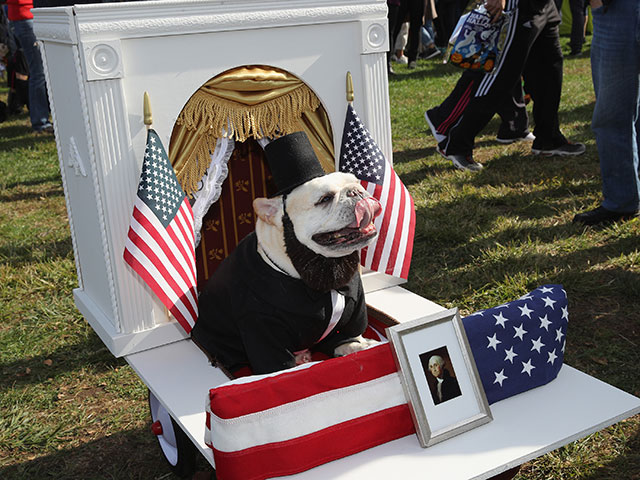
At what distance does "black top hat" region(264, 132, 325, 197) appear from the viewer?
7.35ft

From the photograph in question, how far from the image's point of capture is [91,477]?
8.41 ft

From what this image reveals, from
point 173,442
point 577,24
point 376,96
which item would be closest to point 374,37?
point 376,96

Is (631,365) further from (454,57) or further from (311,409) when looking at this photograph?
(454,57)

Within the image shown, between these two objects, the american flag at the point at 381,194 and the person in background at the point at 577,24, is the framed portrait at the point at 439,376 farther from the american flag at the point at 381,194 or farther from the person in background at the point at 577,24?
the person in background at the point at 577,24

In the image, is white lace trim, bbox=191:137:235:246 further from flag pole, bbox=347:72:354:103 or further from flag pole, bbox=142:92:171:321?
flag pole, bbox=347:72:354:103

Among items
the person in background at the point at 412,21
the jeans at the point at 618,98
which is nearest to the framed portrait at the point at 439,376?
the jeans at the point at 618,98

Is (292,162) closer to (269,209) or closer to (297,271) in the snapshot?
(269,209)

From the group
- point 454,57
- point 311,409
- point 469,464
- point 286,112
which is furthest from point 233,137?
point 454,57

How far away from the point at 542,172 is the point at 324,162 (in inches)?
116

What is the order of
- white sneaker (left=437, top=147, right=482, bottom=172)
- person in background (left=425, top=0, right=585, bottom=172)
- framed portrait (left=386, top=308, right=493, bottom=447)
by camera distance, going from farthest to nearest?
white sneaker (left=437, top=147, right=482, bottom=172) → person in background (left=425, top=0, right=585, bottom=172) → framed portrait (left=386, top=308, right=493, bottom=447)

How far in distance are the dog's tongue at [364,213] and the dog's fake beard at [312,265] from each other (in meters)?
0.16

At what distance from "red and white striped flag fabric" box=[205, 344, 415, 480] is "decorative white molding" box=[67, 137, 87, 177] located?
125 cm

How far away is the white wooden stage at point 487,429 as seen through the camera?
1.93 metres

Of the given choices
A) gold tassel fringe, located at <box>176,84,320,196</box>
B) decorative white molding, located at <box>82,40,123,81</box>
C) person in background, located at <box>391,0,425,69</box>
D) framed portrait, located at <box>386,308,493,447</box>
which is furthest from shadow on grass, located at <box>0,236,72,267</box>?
person in background, located at <box>391,0,425,69</box>
